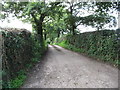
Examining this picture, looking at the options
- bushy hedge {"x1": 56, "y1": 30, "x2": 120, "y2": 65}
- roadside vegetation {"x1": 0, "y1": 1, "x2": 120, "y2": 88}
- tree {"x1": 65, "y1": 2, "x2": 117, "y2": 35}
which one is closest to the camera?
roadside vegetation {"x1": 0, "y1": 1, "x2": 120, "y2": 88}

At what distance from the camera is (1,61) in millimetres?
2803

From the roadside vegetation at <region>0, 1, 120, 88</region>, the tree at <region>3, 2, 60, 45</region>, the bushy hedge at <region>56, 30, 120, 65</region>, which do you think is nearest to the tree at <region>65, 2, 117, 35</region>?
the roadside vegetation at <region>0, 1, 120, 88</region>

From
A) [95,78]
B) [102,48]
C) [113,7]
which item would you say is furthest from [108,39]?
[95,78]

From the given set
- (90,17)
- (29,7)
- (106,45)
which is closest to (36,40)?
(29,7)

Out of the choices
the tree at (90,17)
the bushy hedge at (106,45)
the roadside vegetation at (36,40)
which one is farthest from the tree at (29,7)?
the bushy hedge at (106,45)

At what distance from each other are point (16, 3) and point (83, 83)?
8791 mm

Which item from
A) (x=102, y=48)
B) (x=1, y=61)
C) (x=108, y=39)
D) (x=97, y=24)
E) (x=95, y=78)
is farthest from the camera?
(x=97, y=24)

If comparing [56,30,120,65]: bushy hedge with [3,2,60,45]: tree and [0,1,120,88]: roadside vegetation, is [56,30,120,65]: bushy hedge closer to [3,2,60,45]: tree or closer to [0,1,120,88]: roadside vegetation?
[0,1,120,88]: roadside vegetation

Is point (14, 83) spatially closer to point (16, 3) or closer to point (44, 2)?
point (44, 2)

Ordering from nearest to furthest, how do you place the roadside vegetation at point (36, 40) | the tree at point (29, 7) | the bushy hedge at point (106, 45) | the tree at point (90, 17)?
the roadside vegetation at point (36, 40), the bushy hedge at point (106, 45), the tree at point (29, 7), the tree at point (90, 17)

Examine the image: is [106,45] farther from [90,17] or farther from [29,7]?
[29,7]

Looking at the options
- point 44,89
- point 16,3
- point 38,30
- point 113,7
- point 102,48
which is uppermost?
point 16,3

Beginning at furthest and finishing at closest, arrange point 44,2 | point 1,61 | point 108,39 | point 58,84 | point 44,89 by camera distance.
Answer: point 44,2
point 108,39
point 58,84
point 44,89
point 1,61

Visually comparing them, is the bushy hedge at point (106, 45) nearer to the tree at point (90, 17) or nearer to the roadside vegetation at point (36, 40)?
the roadside vegetation at point (36, 40)
